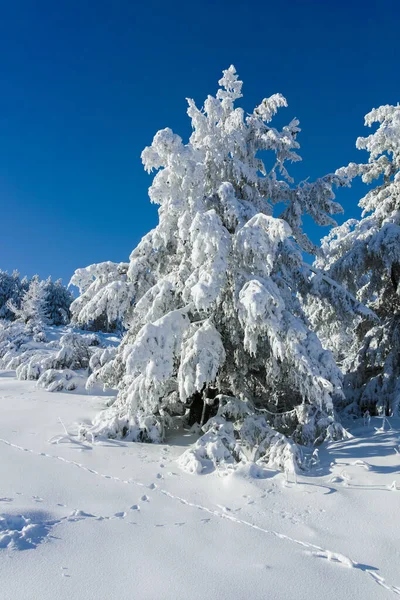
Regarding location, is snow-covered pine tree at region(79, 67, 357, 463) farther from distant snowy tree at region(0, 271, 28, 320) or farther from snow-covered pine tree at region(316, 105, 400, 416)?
distant snowy tree at region(0, 271, 28, 320)

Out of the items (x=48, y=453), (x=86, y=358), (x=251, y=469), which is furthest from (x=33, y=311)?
(x=251, y=469)

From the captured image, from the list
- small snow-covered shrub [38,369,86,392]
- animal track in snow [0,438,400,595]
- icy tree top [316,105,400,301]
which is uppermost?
icy tree top [316,105,400,301]

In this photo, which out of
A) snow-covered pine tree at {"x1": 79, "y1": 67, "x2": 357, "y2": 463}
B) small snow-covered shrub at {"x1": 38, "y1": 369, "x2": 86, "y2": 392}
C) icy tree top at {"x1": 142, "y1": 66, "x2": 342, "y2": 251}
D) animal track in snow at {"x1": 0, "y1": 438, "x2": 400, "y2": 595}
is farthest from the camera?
small snow-covered shrub at {"x1": 38, "y1": 369, "x2": 86, "y2": 392}

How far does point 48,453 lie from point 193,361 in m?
2.97

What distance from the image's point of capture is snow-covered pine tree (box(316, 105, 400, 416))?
29.7 ft

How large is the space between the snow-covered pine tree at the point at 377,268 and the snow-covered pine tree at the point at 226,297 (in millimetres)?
1201

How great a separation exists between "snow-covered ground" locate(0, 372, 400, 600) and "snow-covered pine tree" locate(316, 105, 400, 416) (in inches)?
103

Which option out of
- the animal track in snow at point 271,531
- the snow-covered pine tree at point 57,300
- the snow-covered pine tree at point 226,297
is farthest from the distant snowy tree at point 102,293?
the snow-covered pine tree at point 57,300

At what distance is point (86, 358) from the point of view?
13.8 meters

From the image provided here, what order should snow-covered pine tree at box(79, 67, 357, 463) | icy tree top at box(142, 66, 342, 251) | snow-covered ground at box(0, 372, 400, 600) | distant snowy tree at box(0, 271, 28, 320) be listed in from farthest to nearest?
1. distant snowy tree at box(0, 271, 28, 320)
2. icy tree top at box(142, 66, 342, 251)
3. snow-covered pine tree at box(79, 67, 357, 463)
4. snow-covered ground at box(0, 372, 400, 600)

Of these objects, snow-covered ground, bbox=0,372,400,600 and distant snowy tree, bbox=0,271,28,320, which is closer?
snow-covered ground, bbox=0,372,400,600

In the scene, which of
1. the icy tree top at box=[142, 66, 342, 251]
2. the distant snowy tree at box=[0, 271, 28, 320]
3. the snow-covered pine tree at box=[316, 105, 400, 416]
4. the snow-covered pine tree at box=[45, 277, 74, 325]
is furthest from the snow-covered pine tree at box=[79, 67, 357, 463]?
the distant snowy tree at box=[0, 271, 28, 320]

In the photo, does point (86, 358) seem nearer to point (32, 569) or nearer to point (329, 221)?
point (329, 221)

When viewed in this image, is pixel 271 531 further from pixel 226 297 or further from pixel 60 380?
pixel 60 380
